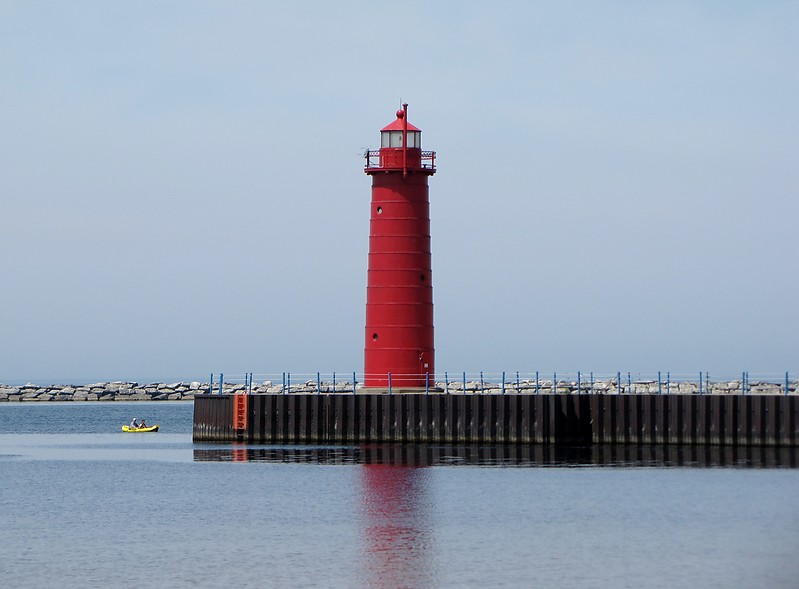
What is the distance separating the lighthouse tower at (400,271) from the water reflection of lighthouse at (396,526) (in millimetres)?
5528

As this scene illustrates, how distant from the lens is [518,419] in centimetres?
5594

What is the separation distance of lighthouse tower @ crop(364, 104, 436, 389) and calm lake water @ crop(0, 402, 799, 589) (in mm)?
3760

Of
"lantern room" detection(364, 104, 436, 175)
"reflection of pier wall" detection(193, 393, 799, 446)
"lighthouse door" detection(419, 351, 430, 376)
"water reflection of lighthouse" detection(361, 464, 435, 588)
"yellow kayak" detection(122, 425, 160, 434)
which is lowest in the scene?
"water reflection of lighthouse" detection(361, 464, 435, 588)

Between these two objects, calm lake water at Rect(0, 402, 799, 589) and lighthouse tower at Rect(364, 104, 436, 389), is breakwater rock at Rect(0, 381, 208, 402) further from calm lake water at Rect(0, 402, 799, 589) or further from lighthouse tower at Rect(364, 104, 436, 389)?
lighthouse tower at Rect(364, 104, 436, 389)

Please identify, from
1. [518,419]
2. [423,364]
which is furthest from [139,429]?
[518,419]

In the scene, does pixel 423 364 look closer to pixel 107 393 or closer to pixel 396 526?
pixel 396 526

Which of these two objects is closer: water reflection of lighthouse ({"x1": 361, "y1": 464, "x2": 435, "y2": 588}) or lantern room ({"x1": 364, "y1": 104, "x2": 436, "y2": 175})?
water reflection of lighthouse ({"x1": 361, "y1": 464, "x2": 435, "y2": 588})

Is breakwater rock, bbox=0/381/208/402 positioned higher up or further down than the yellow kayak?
higher up

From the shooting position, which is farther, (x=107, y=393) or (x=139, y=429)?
(x=107, y=393)

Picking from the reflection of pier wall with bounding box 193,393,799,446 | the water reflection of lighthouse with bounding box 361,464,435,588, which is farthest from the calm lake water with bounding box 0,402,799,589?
the reflection of pier wall with bounding box 193,393,799,446

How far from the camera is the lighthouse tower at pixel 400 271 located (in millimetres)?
56156

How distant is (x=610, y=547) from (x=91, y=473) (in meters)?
26.8

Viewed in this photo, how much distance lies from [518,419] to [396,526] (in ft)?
56.6

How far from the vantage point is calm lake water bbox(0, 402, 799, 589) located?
32.3m
